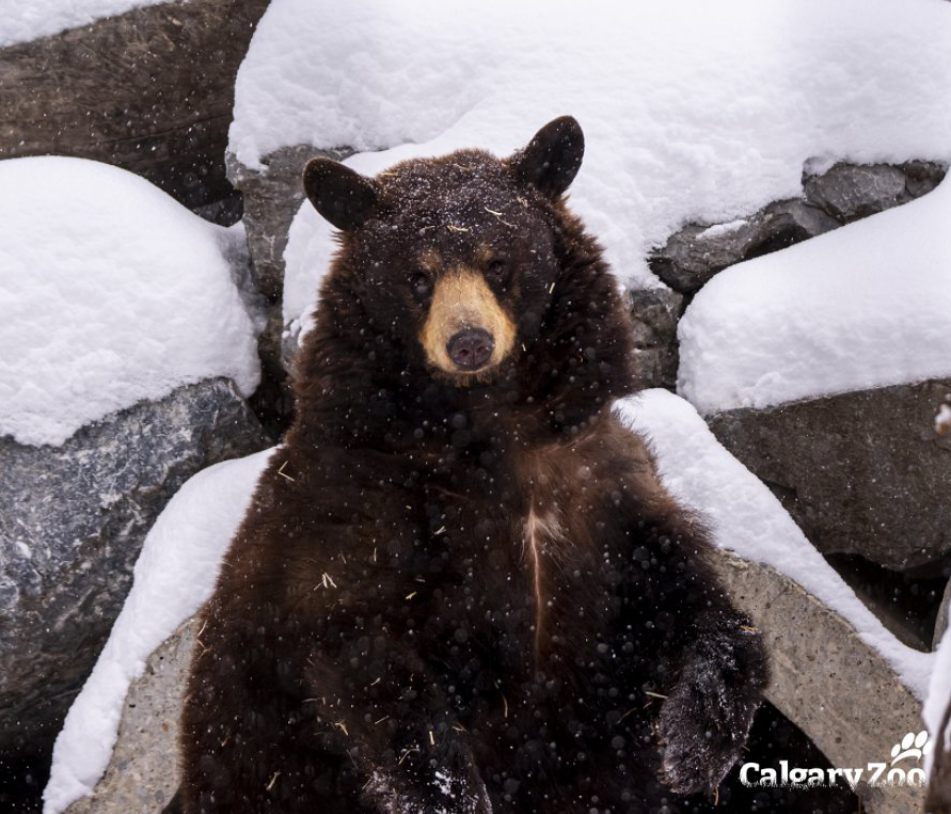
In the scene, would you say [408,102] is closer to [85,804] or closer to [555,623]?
[555,623]

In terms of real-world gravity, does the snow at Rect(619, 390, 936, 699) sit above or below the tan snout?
below

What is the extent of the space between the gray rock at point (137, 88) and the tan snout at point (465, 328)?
3204 mm

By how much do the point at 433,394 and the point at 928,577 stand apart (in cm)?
256

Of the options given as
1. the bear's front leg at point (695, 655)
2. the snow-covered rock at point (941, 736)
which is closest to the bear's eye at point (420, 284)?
the bear's front leg at point (695, 655)

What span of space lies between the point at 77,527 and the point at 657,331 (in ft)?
7.90

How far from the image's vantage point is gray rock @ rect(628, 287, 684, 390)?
15.3ft

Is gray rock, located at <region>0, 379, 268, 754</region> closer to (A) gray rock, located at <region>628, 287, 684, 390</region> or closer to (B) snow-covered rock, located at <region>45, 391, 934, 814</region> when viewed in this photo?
(B) snow-covered rock, located at <region>45, 391, 934, 814</region>

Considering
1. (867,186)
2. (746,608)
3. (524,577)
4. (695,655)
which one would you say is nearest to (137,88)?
(867,186)

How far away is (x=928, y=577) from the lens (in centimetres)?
464

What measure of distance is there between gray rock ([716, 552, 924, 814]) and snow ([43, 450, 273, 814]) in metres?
1.82

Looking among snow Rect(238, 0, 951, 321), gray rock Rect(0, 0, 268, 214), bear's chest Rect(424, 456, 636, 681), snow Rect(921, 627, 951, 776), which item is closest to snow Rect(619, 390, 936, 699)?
bear's chest Rect(424, 456, 636, 681)

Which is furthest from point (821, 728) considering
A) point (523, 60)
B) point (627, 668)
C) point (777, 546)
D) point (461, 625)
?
point (523, 60)

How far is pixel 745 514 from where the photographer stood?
4129mm

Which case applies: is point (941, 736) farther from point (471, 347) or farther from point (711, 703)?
point (711, 703)
